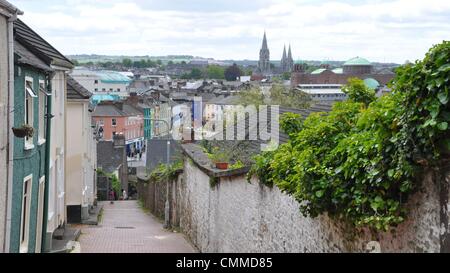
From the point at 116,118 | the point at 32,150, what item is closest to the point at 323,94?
the point at 116,118

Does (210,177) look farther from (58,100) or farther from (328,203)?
(328,203)

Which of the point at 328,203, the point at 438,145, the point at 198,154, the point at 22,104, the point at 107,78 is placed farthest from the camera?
the point at 107,78

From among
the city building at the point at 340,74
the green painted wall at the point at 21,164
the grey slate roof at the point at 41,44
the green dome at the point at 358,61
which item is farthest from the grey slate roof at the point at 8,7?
the green dome at the point at 358,61

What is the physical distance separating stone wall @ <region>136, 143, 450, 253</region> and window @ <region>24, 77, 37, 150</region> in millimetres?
4176

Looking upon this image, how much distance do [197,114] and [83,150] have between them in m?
82.7

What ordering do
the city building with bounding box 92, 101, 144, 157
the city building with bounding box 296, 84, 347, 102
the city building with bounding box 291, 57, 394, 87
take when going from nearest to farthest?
the city building with bounding box 296, 84, 347, 102 → the city building with bounding box 92, 101, 144, 157 → the city building with bounding box 291, 57, 394, 87

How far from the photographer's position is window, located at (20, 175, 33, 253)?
13.6 m

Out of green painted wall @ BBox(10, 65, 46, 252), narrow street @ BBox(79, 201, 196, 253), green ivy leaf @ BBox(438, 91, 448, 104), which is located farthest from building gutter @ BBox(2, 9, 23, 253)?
narrow street @ BBox(79, 201, 196, 253)

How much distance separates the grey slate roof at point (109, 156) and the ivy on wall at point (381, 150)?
48.4 meters

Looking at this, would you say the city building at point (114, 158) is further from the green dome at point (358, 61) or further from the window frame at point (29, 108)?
the green dome at point (358, 61)

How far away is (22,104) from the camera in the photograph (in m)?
12.9

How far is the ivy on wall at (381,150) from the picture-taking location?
21.5 ft

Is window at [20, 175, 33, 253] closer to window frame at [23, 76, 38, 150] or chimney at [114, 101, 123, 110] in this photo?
window frame at [23, 76, 38, 150]
